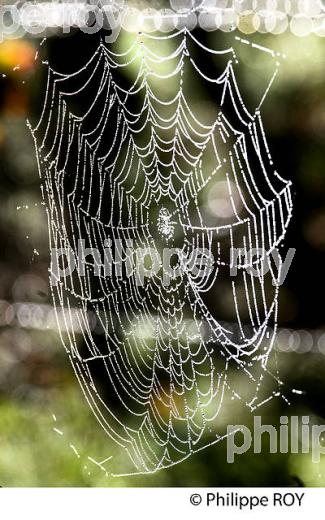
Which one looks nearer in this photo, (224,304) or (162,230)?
(162,230)

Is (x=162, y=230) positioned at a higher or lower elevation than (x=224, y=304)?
higher

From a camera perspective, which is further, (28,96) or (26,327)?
(26,327)

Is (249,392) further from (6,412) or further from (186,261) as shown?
(6,412)

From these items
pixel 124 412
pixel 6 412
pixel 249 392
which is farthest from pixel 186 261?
pixel 6 412
